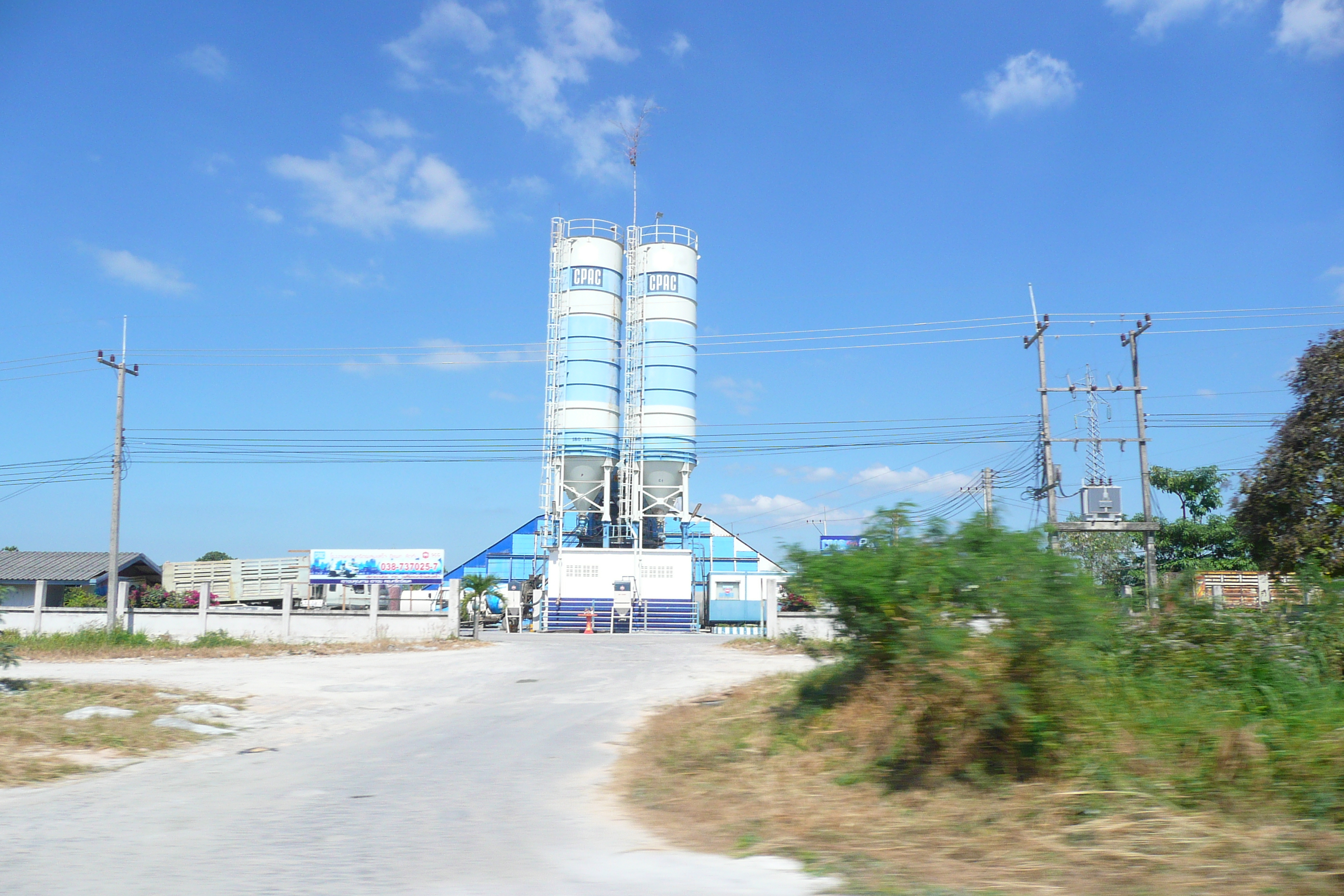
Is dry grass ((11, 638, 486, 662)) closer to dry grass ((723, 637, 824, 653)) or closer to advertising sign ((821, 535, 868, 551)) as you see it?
dry grass ((723, 637, 824, 653))

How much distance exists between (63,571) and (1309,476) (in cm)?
4659

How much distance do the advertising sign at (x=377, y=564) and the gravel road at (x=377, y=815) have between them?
26.2m

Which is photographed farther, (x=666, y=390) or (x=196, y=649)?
(x=666, y=390)

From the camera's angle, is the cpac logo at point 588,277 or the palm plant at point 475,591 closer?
the palm plant at point 475,591

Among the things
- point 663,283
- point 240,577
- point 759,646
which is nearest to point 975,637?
point 759,646

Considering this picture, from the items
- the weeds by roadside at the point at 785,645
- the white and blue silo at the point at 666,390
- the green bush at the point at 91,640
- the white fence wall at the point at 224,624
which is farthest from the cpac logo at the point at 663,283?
the green bush at the point at 91,640

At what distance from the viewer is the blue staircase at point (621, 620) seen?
37.8 metres

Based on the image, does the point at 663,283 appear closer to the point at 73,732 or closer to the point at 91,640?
the point at 91,640

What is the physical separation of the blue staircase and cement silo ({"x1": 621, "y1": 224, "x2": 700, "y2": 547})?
14.7ft

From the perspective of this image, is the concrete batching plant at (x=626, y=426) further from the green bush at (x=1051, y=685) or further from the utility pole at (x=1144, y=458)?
the green bush at (x=1051, y=685)

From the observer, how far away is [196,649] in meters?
26.2

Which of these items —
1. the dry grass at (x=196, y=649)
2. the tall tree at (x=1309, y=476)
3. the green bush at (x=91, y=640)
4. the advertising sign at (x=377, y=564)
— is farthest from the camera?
the advertising sign at (x=377, y=564)

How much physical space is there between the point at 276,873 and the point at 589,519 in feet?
126

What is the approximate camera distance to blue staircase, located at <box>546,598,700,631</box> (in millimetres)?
37812
